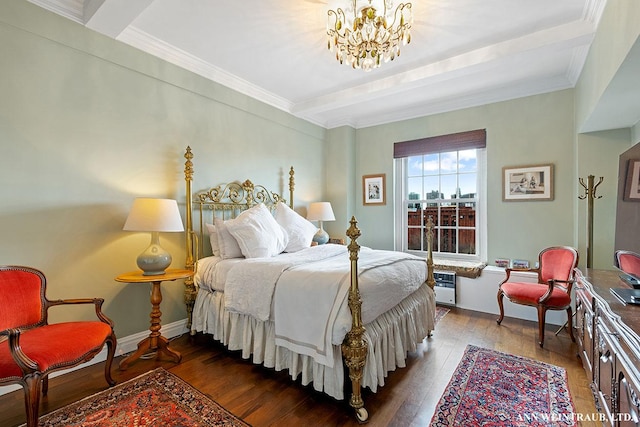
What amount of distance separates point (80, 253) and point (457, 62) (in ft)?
13.0

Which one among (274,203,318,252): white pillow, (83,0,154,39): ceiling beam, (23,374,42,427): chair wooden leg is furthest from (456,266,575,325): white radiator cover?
(83,0,154,39): ceiling beam

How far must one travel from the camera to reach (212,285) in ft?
9.19

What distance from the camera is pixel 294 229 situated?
11.8ft

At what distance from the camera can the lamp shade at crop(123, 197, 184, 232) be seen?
240 centimetres

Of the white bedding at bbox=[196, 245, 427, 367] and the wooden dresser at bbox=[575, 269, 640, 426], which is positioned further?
the white bedding at bbox=[196, 245, 427, 367]

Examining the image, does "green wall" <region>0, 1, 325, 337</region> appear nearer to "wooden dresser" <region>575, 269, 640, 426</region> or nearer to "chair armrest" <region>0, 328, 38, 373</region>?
"chair armrest" <region>0, 328, 38, 373</region>

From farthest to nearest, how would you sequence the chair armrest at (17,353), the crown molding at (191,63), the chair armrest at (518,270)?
1. the chair armrest at (518,270)
2. the crown molding at (191,63)
3. the chair armrest at (17,353)

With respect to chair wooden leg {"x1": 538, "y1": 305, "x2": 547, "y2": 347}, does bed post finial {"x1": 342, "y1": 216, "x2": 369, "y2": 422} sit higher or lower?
higher

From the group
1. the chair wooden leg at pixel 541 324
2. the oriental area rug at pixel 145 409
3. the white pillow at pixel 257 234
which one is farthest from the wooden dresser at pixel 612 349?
the white pillow at pixel 257 234

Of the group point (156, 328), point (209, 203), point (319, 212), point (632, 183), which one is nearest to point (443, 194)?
point (319, 212)

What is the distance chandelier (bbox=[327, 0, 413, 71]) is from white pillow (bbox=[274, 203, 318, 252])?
1.93 metres

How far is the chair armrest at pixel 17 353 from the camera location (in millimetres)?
1494

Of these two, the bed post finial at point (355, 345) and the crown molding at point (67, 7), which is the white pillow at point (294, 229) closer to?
the bed post finial at point (355, 345)

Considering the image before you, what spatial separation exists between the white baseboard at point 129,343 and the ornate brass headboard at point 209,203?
0.11 metres
